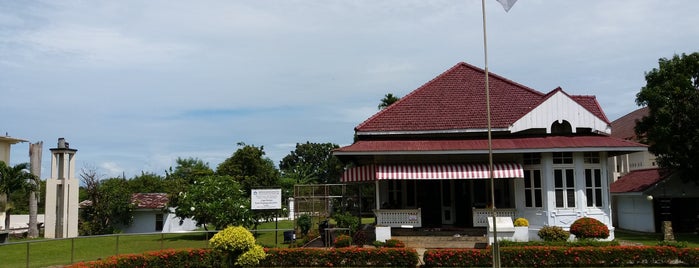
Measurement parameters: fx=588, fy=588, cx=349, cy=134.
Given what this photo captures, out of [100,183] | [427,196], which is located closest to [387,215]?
[427,196]

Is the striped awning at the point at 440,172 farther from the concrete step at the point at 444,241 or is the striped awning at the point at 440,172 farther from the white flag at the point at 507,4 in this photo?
the white flag at the point at 507,4

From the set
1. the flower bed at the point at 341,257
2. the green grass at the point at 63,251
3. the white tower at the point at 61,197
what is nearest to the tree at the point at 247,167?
the white tower at the point at 61,197

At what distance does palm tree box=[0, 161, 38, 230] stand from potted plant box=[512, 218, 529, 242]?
29.1m

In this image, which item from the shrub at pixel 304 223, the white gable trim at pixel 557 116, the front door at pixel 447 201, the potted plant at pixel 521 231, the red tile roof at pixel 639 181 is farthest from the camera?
the red tile roof at pixel 639 181

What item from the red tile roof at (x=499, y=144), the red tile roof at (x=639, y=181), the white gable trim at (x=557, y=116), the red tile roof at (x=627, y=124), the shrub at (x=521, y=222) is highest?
the red tile roof at (x=627, y=124)

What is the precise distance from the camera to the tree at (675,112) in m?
27.0

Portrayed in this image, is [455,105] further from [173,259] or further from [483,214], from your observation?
[173,259]

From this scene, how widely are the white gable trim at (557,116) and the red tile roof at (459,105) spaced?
318 mm

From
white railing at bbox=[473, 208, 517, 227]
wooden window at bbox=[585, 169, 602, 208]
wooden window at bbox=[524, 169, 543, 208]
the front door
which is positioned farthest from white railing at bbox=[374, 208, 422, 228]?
wooden window at bbox=[585, 169, 602, 208]

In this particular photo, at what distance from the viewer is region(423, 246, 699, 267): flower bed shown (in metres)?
17.9

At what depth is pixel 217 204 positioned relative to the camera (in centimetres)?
2839

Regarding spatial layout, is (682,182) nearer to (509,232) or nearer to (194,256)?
(509,232)

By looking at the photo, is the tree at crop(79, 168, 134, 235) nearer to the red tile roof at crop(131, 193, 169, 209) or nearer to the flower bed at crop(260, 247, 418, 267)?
the red tile roof at crop(131, 193, 169, 209)

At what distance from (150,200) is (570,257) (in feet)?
108
